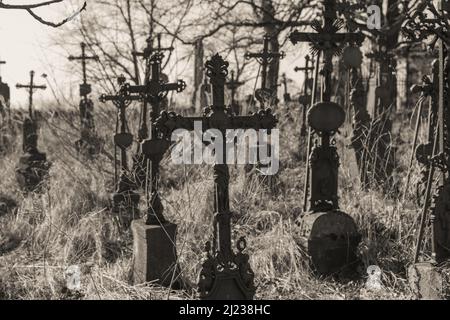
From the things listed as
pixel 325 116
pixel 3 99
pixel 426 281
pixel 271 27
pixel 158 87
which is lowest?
pixel 426 281

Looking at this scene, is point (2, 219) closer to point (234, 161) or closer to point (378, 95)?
point (234, 161)

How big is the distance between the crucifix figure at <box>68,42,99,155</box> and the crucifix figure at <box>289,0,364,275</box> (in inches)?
170

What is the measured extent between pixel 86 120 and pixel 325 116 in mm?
5748

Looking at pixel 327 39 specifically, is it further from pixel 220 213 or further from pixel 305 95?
pixel 305 95

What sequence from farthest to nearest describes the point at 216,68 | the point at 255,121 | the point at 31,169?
1. the point at 31,169
2. the point at 255,121
3. the point at 216,68

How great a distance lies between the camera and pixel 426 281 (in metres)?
4.44

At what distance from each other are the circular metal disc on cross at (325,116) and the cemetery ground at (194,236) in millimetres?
1058

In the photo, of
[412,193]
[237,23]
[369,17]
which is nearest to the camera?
[412,193]

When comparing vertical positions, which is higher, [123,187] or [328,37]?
[328,37]

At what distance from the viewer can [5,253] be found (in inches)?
273

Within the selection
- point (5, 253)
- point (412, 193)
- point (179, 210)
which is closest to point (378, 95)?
point (412, 193)

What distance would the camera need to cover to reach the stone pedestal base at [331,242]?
18.3ft

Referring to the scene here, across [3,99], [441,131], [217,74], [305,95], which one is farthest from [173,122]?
[3,99]

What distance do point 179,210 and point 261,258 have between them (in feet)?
4.70
